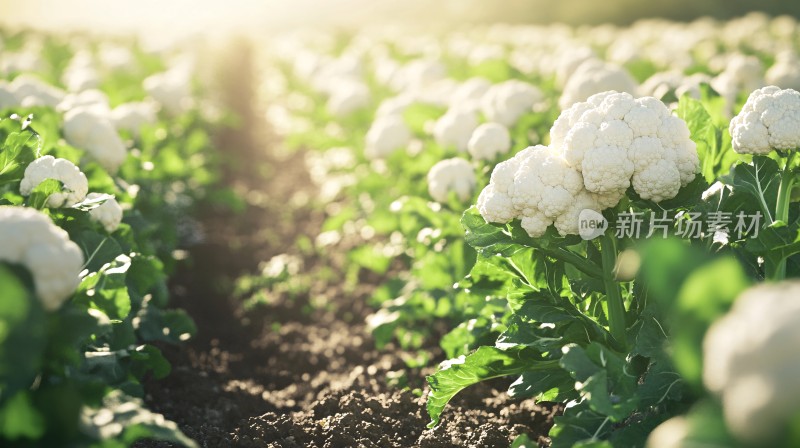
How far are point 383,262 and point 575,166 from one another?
330cm

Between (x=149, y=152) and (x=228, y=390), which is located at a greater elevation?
(x=149, y=152)

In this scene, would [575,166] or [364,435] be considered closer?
[575,166]

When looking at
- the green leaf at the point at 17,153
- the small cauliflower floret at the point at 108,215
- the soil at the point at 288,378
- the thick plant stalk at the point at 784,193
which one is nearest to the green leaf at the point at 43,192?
the green leaf at the point at 17,153

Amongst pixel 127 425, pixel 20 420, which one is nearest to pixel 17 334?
pixel 20 420

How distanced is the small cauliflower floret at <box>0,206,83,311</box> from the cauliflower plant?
69.7 inches

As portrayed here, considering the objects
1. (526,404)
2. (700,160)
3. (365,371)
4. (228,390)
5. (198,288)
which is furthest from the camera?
(198,288)

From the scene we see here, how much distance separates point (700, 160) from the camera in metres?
3.64

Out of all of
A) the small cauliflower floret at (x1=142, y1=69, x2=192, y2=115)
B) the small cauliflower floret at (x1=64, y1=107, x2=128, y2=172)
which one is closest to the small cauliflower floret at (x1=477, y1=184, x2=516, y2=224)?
the small cauliflower floret at (x1=64, y1=107, x2=128, y2=172)

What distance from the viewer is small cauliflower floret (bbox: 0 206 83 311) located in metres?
2.42

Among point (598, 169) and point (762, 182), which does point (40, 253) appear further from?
point (762, 182)

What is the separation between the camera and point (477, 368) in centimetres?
346

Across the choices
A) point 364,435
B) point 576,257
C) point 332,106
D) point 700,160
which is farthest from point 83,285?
point 332,106

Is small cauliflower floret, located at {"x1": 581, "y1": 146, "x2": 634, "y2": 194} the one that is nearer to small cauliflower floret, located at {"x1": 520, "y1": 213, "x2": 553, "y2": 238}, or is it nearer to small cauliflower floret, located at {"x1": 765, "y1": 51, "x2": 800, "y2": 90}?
small cauliflower floret, located at {"x1": 520, "y1": 213, "x2": 553, "y2": 238}

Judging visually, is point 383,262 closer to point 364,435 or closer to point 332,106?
point 364,435
